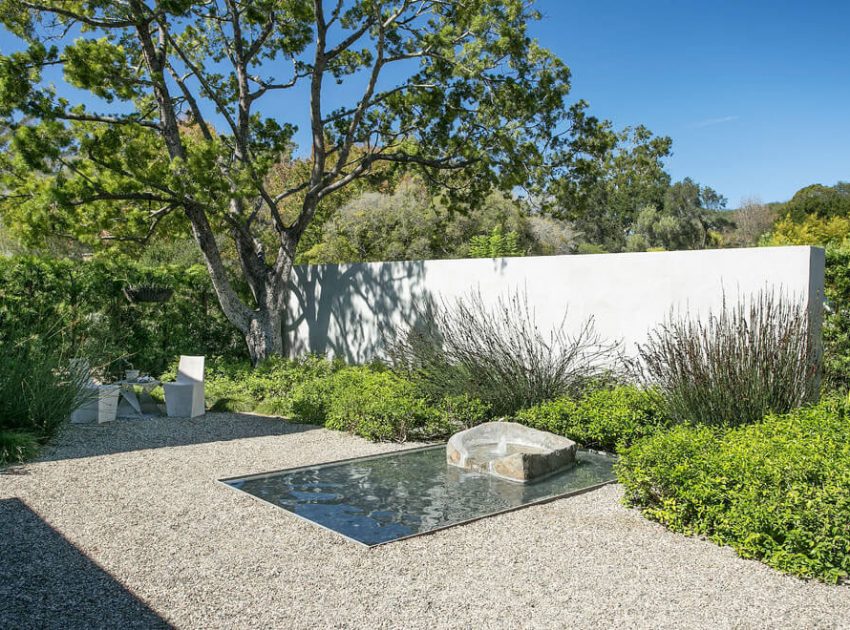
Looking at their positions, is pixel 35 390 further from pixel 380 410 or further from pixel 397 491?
pixel 397 491

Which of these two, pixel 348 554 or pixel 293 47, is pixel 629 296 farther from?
pixel 293 47

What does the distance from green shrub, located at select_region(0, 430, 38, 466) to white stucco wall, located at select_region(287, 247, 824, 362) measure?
17.2ft

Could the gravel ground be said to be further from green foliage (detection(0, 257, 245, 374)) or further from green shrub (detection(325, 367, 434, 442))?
green foliage (detection(0, 257, 245, 374))

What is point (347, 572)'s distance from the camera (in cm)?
342

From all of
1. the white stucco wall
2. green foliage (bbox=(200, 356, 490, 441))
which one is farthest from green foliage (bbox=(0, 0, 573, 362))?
green foliage (bbox=(200, 356, 490, 441))

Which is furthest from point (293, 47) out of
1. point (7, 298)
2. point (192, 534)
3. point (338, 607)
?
point (338, 607)

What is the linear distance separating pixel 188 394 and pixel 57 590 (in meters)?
5.16

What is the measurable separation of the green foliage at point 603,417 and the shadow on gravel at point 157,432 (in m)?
2.67

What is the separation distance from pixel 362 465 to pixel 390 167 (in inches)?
288

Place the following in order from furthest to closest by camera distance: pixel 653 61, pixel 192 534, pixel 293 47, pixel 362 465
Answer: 1. pixel 653 61
2. pixel 293 47
3. pixel 362 465
4. pixel 192 534

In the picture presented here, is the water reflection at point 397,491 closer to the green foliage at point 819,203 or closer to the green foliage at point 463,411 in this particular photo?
the green foliage at point 463,411

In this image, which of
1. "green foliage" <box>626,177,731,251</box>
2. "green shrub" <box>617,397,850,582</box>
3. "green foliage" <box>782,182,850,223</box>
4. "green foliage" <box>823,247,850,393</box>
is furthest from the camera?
"green foliage" <box>782,182,850,223</box>

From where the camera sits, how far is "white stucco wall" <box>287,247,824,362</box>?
659 centimetres

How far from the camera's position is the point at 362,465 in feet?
19.0
